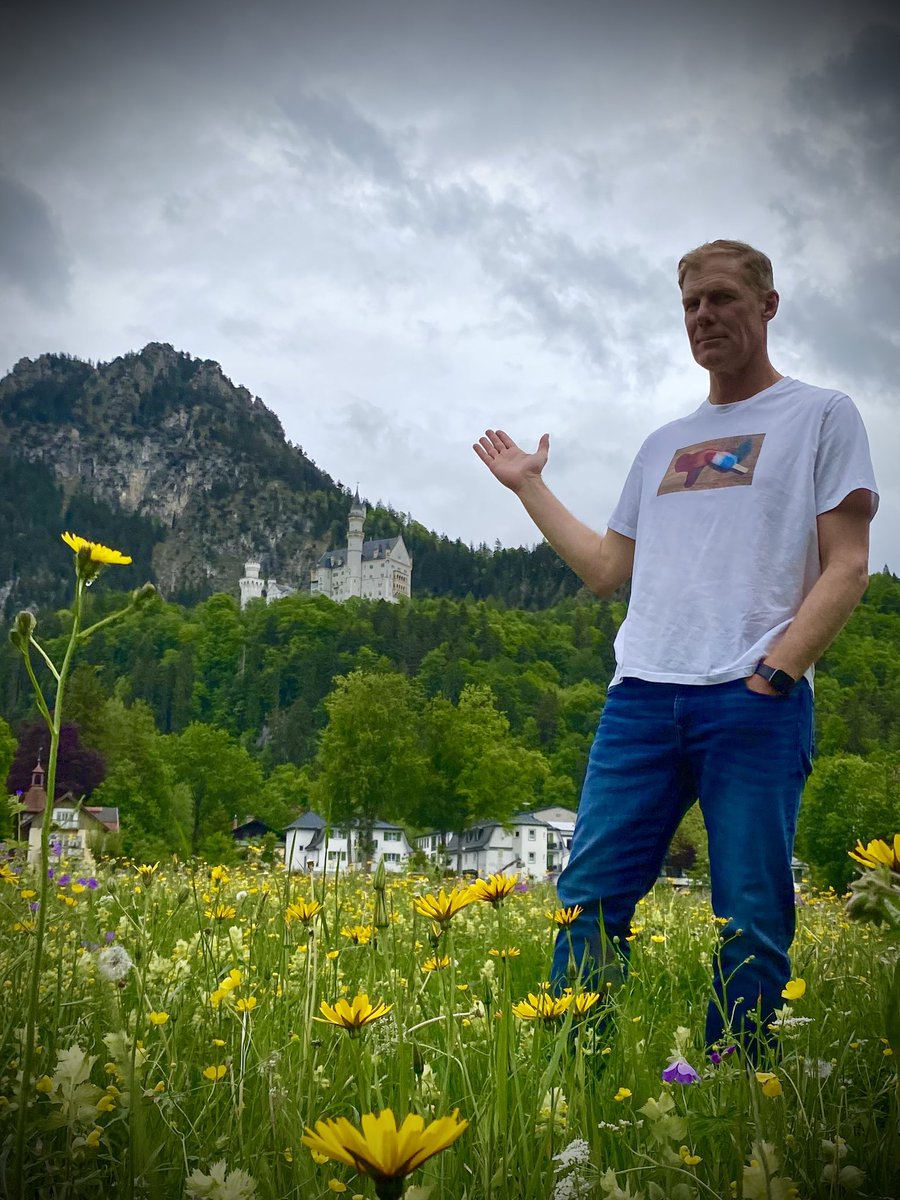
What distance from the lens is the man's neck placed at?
261 cm

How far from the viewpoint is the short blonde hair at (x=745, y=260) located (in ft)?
8.21

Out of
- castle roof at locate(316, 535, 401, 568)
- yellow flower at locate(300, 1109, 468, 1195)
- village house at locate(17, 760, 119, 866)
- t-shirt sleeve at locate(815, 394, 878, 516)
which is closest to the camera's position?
yellow flower at locate(300, 1109, 468, 1195)

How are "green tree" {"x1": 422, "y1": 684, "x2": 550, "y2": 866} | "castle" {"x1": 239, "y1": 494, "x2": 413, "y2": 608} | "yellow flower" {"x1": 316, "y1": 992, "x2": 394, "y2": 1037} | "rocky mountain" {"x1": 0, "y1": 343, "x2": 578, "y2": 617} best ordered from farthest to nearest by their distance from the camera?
1. "rocky mountain" {"x1": 0, "y1": 343, "x2": 578, "y2": 617}
2. "castle" {"x1": 239, "y1": 494, "x2": 413, "y2": 608}
3. "green tree" {"x1": 422, "y1": 684, "x2": 550, "y2": 866}
4. "yellow flower" {"x1": 316, "y1": 992, "x2": 394, "y2": 1037}

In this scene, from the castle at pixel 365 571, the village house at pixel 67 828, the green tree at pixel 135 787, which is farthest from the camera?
the castle at pixel 365 571

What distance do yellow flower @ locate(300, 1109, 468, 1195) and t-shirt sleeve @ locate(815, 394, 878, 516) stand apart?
6.56ft

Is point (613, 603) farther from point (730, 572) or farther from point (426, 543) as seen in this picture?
point (730, 572)

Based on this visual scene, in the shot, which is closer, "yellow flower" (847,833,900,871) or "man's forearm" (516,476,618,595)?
"yellow flower" (847,833,900,871)

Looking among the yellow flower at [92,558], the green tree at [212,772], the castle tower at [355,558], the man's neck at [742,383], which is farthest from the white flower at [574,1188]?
the castle tower at [355,558]

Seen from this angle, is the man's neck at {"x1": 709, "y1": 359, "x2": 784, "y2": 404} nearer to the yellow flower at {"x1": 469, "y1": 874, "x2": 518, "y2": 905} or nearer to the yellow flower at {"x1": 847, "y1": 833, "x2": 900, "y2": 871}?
the yellow flower at {"x1": 469, "y1": 874, "x2": 518, "y2": 905}

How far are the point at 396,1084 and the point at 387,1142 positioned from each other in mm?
876

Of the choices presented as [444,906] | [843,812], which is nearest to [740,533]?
[444,906]

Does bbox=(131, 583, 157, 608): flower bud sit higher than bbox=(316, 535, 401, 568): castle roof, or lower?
lower

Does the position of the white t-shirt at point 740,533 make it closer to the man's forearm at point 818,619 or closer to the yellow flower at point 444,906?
the man's forearm at point 818,619

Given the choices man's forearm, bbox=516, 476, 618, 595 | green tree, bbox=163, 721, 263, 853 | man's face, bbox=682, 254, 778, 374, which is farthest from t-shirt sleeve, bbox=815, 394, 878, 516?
green tree, bbox=163, 721, 263, 853
